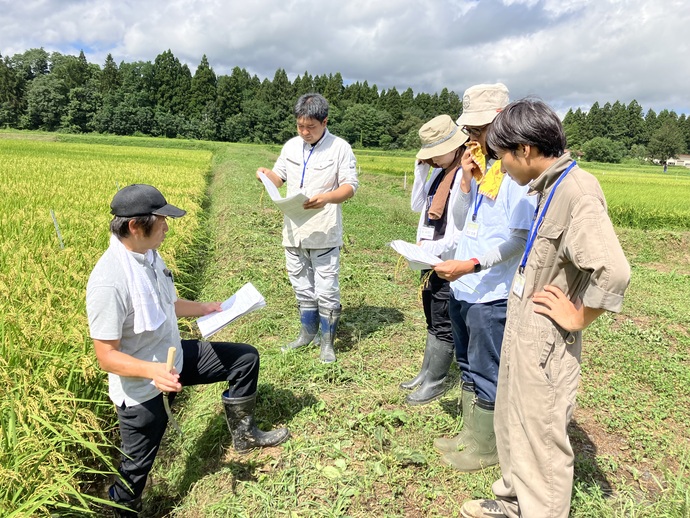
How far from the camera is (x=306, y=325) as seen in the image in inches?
146

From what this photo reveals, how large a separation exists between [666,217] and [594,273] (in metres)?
12.7

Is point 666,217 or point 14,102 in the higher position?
point 14,102

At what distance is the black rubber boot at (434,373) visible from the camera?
3.03m

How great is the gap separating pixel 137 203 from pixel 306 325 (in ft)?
6.99

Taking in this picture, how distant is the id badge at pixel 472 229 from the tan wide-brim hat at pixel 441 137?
63cm

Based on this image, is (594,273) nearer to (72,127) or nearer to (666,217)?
(666,217)

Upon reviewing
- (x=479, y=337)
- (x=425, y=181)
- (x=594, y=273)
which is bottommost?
(x=479, y=337)

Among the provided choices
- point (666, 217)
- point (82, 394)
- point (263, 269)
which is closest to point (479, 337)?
point (82, 394)

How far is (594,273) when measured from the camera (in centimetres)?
135

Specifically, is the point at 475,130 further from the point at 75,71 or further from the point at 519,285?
the point at 75,71

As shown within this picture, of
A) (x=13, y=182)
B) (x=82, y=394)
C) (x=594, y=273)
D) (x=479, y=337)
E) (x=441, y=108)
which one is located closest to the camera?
(x=594, y=273)

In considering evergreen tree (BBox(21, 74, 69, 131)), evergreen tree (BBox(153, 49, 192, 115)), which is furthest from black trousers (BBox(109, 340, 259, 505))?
evergreen tree (BBox(153, 49, 192, 115))

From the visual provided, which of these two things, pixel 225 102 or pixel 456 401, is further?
pixel 225 102

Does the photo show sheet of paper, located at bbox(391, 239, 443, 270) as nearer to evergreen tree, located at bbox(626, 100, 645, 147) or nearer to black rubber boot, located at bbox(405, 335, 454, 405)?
black rubber boot, located at bbox(405, 335, 454, 405)
